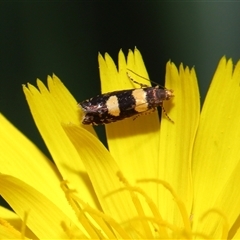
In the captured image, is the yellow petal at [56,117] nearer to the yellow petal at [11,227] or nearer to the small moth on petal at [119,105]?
the small moth on petal at [119,105]

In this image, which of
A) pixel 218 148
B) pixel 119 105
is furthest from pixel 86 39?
pixel 218 148

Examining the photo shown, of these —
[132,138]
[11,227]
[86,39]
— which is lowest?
[11,227]

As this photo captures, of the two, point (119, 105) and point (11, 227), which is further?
point (119, 105)

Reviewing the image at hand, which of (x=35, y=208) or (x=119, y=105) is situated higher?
(x=119, y=105)

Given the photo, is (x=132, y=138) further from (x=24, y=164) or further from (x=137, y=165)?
(x=24, y=164)

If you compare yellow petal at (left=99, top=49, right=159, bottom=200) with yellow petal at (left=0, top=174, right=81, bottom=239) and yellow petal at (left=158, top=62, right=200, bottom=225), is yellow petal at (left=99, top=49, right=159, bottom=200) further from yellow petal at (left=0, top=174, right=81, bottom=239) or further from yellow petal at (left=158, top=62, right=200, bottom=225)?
yellow petal at (left=0, top=174, right=81, bottom=239)

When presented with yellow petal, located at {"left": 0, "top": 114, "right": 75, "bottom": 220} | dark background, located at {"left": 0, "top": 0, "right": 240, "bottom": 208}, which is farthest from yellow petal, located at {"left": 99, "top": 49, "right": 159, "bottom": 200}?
dark background, located at {"left": 0, "top": 0, "right": 240, "bottom": 208}

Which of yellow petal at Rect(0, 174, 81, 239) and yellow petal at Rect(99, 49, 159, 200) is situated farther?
yellow petal at Rect(99, 49, 159, 200)
